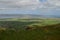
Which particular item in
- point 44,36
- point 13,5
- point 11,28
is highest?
point 13,5

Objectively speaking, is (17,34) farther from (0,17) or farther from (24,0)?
(24,0)

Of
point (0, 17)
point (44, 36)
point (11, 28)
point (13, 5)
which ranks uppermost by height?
point (13, 5)

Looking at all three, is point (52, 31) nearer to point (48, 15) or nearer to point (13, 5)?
point (48, 15)

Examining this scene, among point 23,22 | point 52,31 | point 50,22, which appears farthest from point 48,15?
point 23,22

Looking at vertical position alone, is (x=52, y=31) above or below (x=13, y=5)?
below

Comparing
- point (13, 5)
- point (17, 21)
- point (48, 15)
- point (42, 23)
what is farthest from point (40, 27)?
point (13, 5)

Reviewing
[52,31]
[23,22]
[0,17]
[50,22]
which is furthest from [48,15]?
[0,17]

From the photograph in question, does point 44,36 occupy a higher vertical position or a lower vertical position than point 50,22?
lower
